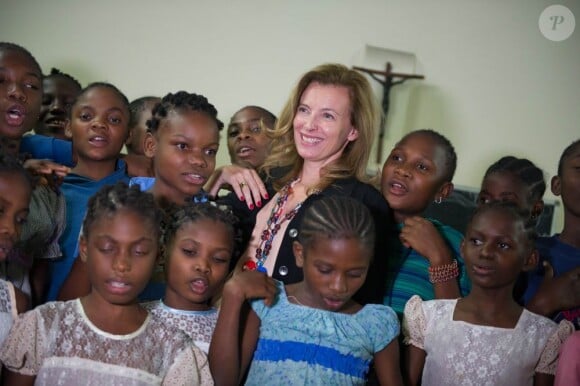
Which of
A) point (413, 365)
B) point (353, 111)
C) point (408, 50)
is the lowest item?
point (413, 365)

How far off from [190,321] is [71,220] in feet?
2.45

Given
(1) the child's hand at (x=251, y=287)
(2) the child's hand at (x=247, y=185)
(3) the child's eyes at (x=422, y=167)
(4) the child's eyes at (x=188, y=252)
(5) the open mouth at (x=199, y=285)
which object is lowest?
(5) the open mouth at (x=199, y=285)

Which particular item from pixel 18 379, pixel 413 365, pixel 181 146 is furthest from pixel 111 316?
pixel 413 365

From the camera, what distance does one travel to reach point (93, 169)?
115 inches

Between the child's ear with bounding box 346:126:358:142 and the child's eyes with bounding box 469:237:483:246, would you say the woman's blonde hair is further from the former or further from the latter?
the child's eyes with bounding box 469:237:483:246

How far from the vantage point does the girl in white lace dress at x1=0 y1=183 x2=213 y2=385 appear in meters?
1.92

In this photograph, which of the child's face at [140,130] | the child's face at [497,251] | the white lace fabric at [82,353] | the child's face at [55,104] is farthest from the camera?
the child's face at [140,130]

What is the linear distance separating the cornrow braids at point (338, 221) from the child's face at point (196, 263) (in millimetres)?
288

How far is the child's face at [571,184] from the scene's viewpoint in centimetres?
278

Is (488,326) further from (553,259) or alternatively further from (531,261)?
(553,259)

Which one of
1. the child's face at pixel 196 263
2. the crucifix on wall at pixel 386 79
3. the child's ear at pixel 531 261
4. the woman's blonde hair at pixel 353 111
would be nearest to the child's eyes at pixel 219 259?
the child's face at pixel 196 263

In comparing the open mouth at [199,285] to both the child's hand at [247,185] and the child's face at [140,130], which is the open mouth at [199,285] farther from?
the child's face at [140,130]

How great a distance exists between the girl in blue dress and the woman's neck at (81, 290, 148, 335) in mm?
261

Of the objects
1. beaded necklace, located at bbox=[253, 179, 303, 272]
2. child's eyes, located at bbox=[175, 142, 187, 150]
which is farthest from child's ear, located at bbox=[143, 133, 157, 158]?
beaded necklace, located at bbox=[253, 179, 303, 272]
